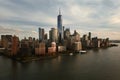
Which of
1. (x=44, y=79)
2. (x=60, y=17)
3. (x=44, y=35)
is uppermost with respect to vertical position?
(x=60, y=17)

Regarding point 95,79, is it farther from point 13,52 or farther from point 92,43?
point 92,43

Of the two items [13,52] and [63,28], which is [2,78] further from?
[63,28]

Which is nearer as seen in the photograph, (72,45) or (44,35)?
(72,45)

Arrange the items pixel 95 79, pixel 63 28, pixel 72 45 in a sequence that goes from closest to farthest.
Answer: pixel 95 79
pixel 72 45
pixel 63 28

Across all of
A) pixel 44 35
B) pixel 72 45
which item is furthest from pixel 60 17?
pixel 72 45

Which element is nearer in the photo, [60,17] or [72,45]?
[72,45]

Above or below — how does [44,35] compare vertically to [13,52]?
above

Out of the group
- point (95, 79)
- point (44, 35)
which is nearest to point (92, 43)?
point (44, 35)

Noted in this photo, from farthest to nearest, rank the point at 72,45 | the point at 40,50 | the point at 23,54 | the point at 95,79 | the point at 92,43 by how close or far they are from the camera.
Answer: the point at 92,43 → the point at 72,45 → the point at 40,50 → the point at 23,54 → the point at 95,79

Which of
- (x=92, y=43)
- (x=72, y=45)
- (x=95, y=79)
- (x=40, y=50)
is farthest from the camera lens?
(x=92, y=43)
